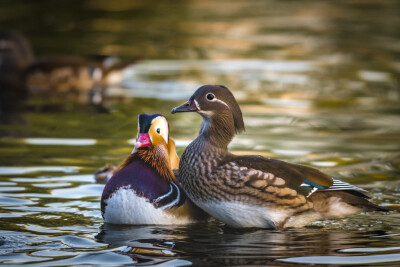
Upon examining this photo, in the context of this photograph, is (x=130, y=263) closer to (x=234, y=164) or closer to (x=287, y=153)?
(x=234, y=164)

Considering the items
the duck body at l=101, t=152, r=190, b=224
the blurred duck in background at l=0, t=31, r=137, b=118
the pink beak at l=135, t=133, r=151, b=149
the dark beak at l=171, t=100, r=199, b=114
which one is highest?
the blurred duck in background at l=0, t=31, r=137, b=118

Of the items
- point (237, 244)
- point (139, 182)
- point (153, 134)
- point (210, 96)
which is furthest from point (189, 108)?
point (237, 244)

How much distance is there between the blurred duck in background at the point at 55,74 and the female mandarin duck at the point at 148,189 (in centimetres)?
781

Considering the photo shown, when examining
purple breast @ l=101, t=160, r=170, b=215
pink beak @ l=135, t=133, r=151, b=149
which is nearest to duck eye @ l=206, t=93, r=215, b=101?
pink beak @ l=135, t=133, r=151, b=149

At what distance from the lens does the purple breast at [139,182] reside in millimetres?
7473

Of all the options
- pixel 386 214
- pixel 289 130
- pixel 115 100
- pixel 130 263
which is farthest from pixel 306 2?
pixel 130 263

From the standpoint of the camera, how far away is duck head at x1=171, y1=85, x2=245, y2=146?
24.5ft

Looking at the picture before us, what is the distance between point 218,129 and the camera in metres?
7.59

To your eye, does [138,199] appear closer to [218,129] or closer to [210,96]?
[218,129]

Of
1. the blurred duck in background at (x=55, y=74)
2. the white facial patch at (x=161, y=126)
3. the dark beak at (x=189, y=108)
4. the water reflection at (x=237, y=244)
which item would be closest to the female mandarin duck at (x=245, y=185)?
the dark beak at (x=189, y=108)

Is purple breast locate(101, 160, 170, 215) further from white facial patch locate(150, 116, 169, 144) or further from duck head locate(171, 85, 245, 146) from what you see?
duck head locate(171, 85, 245, 146)

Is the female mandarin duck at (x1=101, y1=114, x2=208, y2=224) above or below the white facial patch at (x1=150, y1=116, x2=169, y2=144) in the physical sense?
below

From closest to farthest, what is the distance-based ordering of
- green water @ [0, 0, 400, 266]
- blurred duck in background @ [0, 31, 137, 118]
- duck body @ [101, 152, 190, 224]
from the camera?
green water @ [0, 0, 400, 266] → duck body @ [101, 152, 190, 224] → blurred duck in background @ [0, 31, 137, 118]

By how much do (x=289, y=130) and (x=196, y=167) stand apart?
4875 millimetres
